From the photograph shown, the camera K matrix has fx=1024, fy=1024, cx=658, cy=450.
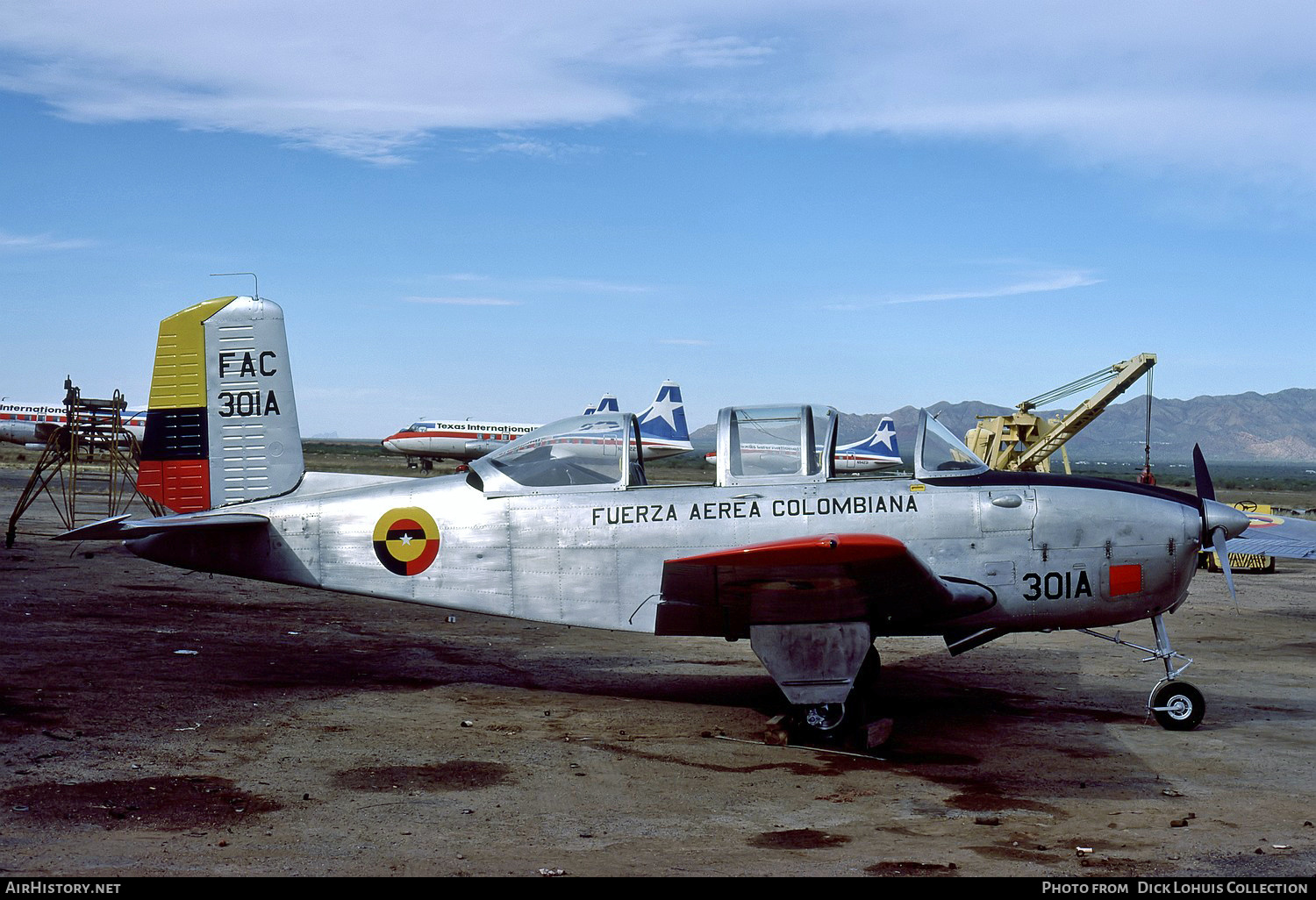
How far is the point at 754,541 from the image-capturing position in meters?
Result: 7.96

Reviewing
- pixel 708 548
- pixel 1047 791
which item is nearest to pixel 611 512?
pixel 708 548

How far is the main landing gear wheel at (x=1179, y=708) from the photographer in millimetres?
8086

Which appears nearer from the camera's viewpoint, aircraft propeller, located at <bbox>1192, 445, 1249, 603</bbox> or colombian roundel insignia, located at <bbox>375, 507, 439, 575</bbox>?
aircraft propeller, located at <bbox>1192, 445, 1249, 603</bbox>

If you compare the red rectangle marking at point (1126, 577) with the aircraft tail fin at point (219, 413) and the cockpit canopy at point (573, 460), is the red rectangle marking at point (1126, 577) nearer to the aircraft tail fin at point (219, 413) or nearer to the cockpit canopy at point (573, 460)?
the cockpit canopy at point (573, 460)

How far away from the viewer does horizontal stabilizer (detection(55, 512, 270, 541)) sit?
8.20 meters

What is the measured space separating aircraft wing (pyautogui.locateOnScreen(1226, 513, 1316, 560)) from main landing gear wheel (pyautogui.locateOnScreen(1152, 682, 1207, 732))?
6.51 feet

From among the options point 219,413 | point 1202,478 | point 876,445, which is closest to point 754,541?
Result: point 1202,478

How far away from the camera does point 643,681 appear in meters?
9.92

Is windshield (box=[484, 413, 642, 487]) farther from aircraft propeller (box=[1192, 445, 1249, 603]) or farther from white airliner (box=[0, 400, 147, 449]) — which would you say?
white airliner (box=[0, 400, 147, 449])

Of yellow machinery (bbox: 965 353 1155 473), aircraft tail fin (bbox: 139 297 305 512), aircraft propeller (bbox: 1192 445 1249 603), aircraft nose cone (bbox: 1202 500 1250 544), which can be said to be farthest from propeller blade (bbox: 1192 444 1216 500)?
yellow machinery (bbox: 965 353 1155 473)

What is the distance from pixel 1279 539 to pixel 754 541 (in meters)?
5.93

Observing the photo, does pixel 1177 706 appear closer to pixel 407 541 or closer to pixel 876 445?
pixel 407 541

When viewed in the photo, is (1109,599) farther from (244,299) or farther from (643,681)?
(244,299)

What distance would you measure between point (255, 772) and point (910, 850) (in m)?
4.03
